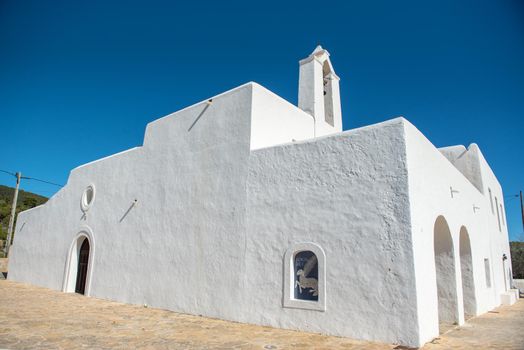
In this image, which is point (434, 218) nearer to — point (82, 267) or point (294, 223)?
point (294, 223)

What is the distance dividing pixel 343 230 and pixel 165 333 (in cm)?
374

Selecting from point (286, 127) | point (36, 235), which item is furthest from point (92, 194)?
Result: point (286, 127)

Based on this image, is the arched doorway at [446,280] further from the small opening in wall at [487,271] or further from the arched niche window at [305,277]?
the small opening in wall at [487,271]

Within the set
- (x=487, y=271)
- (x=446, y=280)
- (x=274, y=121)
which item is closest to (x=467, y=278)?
(x=446, y=280)

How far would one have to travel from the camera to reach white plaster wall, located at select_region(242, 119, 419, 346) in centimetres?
565

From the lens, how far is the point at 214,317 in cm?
787

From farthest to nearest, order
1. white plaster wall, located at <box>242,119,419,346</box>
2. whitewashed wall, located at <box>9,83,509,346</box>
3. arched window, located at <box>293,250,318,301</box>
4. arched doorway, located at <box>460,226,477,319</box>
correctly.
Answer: arched doorway, located at <box>460,226,477,319</box> < arched window, located at <box>293,250,318,301</box> < whitewashed wall, located at <box>9,83,509,346</box> < white plaster wall, located at <box>242,119,419,346</box>

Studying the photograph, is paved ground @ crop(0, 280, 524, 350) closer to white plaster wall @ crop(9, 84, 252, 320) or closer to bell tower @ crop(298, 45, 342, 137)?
white plaster wall @ crop(9, 84, 252, 320)

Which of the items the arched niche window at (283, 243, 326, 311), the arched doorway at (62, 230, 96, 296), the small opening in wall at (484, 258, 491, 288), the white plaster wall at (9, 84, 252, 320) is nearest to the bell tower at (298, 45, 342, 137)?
the white plaster wall at (9, 84, 252, 320)

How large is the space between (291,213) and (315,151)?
1333 millimetres

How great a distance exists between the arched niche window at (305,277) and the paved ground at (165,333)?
0.55m

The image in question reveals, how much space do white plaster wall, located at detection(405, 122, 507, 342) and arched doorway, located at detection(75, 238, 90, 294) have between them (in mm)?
11620

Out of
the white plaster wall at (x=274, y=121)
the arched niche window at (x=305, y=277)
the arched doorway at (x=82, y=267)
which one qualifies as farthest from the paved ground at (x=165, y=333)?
the white plaster wall at (x=274, y=121)

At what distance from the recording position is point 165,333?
21.1 feet
